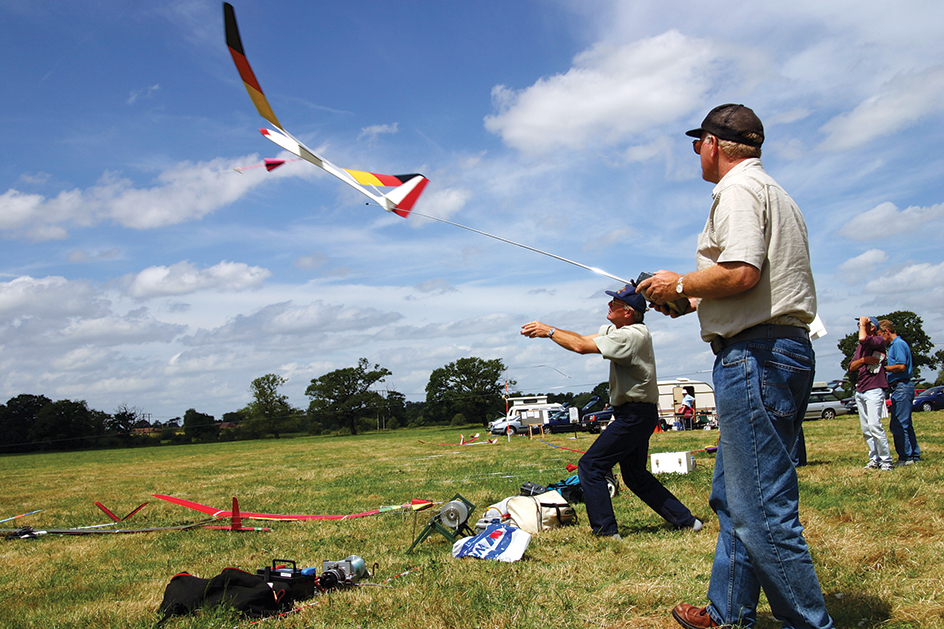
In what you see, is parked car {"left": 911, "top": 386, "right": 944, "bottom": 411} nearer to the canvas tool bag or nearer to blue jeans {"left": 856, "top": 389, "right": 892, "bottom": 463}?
blue jeans {"left": 856, "top": 389, "right": 892, "bottom": 463}

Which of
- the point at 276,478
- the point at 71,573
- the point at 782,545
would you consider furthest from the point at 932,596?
Result: the point at 276,478

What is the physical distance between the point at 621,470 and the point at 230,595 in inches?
113

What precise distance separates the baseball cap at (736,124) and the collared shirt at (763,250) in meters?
0.18

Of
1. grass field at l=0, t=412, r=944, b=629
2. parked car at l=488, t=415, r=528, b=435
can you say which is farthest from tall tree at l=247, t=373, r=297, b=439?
grass field at l=0, t=412, r=944, b=629

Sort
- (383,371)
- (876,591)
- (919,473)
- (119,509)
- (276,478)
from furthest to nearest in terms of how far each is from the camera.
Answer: (383,371), (276,478), (119,509), (919,473), (876,591)

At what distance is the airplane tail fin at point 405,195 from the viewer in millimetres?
5176

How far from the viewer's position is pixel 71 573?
4.96 metres

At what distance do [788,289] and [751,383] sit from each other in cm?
37

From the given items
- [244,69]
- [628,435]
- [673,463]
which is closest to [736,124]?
[628,435]

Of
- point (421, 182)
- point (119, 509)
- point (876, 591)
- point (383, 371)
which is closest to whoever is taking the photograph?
point (876, 591)

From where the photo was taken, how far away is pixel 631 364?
480 cm

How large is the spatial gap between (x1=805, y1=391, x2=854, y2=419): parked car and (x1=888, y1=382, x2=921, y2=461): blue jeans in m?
26.9

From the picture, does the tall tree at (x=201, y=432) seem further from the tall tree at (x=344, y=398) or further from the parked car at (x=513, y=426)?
the parked car at (x=513, y=426)

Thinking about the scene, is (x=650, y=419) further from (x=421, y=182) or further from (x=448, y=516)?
(x=421, y=182)
